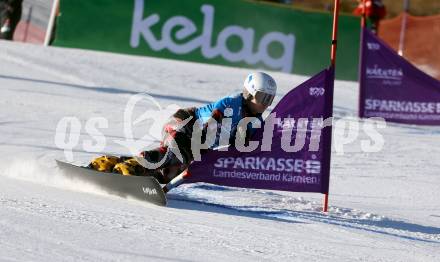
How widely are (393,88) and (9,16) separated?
7527 millimetres

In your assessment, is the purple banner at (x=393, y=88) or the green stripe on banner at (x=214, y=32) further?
the green stripe on banner at (x=214, y=32)

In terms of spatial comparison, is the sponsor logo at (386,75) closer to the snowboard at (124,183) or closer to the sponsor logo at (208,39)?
the sponsor logo at (208,39)

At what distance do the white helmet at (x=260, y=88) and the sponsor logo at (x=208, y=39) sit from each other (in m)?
9.59

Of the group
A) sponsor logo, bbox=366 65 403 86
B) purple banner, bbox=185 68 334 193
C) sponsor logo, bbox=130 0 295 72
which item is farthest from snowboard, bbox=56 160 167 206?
sponsor logo, bbox=130 0 295 72

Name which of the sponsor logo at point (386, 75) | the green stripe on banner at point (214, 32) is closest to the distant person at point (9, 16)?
the green stripe on banner at point (214, 32)

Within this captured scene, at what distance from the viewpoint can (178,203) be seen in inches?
292

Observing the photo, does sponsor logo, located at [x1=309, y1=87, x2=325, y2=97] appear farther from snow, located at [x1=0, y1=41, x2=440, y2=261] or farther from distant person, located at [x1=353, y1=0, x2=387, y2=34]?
distant person, located at [x1=353, y1=0, x2=387, y2=34]

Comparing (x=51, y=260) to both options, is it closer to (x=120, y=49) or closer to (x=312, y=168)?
(x=312, y=168)

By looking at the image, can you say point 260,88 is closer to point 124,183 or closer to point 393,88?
point 124,183

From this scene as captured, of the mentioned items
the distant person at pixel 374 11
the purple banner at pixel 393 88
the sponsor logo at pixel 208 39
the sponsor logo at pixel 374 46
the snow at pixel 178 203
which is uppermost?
the distant person at pixel 374 11

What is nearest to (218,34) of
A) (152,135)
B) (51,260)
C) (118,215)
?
(152,135)

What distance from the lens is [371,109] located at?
45.5 feet

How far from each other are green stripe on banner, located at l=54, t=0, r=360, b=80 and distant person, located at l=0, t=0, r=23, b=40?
0.92 metres

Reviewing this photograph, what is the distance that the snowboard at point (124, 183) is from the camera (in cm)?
710
